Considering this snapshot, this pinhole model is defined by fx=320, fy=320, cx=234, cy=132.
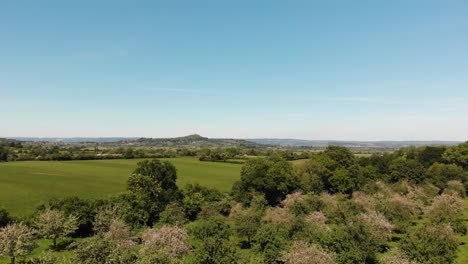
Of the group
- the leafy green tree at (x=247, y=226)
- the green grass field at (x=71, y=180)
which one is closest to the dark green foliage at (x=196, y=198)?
the leafy green tree at (x=247, y=226)

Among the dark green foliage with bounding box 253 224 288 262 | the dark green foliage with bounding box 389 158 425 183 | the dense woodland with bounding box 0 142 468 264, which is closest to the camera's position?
the dense woodland with bounding box 0 142 468 264

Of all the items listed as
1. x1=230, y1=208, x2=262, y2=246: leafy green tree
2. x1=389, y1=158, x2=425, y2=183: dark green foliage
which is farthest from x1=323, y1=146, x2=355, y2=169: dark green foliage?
x1=230, y1=208, x2=262, y2=246: leafy green tree

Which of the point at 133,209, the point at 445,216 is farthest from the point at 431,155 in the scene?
the point at 133,209

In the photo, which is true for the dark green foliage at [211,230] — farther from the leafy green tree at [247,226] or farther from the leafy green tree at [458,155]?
the leafy green tree at [458,155]

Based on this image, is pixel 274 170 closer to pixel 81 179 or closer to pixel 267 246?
pixel 267 246

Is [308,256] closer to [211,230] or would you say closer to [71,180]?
[211,230]

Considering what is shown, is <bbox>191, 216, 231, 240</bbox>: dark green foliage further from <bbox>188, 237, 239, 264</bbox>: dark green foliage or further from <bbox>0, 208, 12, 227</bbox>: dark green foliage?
<bbox>0, 208, 12, 227</bbox>: dark green foliage

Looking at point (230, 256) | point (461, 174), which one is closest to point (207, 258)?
point (230, 256)
